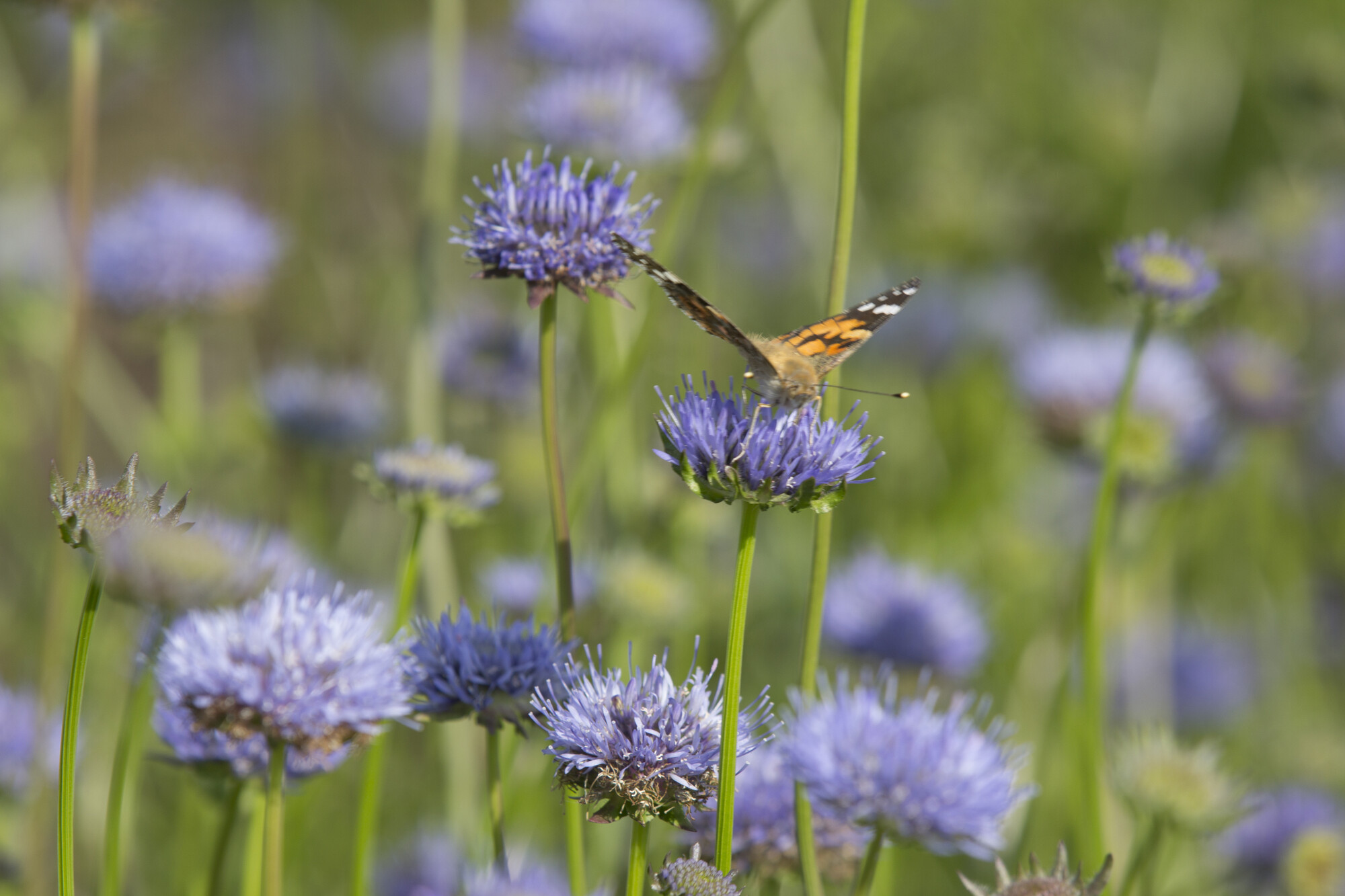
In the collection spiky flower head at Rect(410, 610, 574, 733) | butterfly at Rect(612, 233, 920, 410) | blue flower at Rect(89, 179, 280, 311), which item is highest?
blue flower at Rect(89, 179, 280, 311)

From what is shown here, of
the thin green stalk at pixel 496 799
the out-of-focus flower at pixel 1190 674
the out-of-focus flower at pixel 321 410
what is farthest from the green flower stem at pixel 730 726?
the out-of-focus flower at pixel 1190 674

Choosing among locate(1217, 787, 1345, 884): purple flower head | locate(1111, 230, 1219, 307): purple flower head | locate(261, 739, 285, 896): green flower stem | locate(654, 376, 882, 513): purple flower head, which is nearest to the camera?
locate(261, 739, 285, 896): green flower stem

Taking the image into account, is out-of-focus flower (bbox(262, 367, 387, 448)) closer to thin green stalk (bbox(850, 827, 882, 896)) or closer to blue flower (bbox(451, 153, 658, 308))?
blue flower (bbox(451, 153, 658, 308))

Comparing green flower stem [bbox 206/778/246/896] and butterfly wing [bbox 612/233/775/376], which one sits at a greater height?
butterfly wing [bbox 612/233/775/376]

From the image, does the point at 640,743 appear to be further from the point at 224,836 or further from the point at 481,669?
the point at 224,836

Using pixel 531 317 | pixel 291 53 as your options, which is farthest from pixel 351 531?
pixel 291 53

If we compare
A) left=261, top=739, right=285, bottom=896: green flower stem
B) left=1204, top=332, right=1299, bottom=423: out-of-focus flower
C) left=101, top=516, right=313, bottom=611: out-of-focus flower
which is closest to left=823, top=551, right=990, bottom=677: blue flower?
left=1204, top=332, right=1299, bottom=423: out-of-focus flower

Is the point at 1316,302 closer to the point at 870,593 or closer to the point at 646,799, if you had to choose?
the point at 870,593
